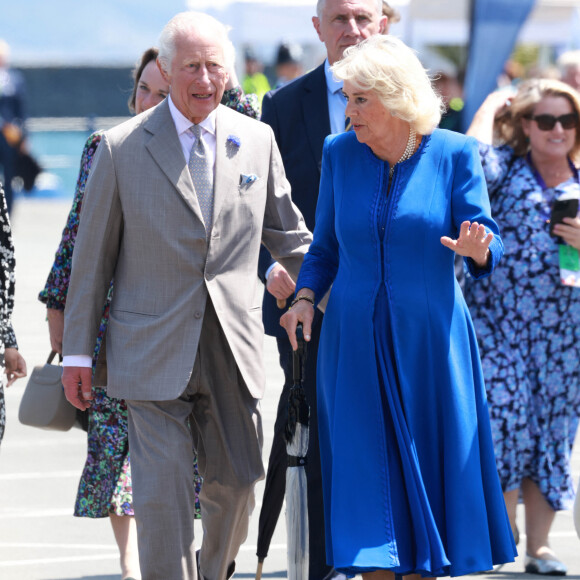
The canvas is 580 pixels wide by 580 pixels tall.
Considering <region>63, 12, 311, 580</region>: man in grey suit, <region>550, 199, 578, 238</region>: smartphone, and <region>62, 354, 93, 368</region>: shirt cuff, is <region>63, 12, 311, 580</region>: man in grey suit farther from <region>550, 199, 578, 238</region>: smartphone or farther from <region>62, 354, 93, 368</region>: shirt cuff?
<region>550, 199, 578, 238</region>: smartphone

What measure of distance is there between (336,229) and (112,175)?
0.78m

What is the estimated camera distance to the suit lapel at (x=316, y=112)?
587 cm

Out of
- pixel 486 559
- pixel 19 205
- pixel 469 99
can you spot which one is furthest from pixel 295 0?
pixel 486 559

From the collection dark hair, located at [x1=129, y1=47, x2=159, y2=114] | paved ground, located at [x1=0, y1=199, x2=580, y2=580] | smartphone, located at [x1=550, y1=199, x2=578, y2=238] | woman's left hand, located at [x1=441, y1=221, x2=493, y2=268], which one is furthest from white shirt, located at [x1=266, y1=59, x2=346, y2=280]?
paved ground, located at [x1=0, y1=199, x2=580, y2=580]

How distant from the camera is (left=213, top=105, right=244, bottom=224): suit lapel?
16.2 ft

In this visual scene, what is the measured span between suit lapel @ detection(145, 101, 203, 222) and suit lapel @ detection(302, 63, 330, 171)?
1031 mm

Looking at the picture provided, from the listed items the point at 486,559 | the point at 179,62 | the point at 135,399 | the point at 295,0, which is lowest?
the point at 486,559

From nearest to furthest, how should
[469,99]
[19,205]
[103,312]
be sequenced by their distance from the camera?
1. [103,312]
2. [469,99]
3. [19,205]

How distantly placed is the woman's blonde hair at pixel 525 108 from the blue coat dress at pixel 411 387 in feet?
6.23

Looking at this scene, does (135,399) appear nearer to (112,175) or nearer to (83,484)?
(112,175)

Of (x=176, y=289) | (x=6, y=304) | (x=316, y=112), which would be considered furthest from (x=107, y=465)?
(x=316, y=112)

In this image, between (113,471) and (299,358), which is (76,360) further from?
(113,471)

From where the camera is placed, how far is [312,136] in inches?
232

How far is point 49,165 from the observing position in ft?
90.0
